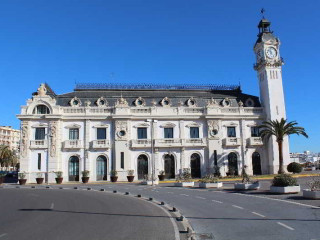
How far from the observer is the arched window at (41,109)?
43562 millimetres

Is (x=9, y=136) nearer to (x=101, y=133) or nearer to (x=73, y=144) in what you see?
(x=73, y=144)

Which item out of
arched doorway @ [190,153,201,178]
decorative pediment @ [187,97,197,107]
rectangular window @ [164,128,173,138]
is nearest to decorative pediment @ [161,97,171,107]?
decorative pediment @ [187,97,197,107]

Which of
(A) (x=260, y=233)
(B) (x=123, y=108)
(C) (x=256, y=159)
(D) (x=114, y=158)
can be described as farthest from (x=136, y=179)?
(A) (x=260, y=233)

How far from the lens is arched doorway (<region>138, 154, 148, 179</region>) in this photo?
144 ft

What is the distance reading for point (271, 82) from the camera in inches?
1866

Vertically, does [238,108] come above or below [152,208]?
above

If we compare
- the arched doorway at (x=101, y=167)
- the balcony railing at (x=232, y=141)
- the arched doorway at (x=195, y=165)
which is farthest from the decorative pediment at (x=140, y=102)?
the balcony railing at (x=232, y=141)

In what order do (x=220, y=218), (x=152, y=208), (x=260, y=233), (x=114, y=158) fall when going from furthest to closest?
(x=114, y=158), (x=152, y=208), (x=220, y=218), (x=260, y=233)

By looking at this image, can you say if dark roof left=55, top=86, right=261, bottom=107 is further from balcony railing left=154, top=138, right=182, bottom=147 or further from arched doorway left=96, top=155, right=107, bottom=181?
arched doorway left=96, top=155, right=107, bottom=181

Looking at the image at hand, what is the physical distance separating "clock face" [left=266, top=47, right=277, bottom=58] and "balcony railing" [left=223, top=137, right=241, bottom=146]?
46.8 ft

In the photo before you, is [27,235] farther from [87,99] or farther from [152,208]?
[87,99]

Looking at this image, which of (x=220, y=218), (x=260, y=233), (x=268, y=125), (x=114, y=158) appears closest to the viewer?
(x=260, y=233)

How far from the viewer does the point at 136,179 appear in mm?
43562

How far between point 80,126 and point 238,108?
938 inches
